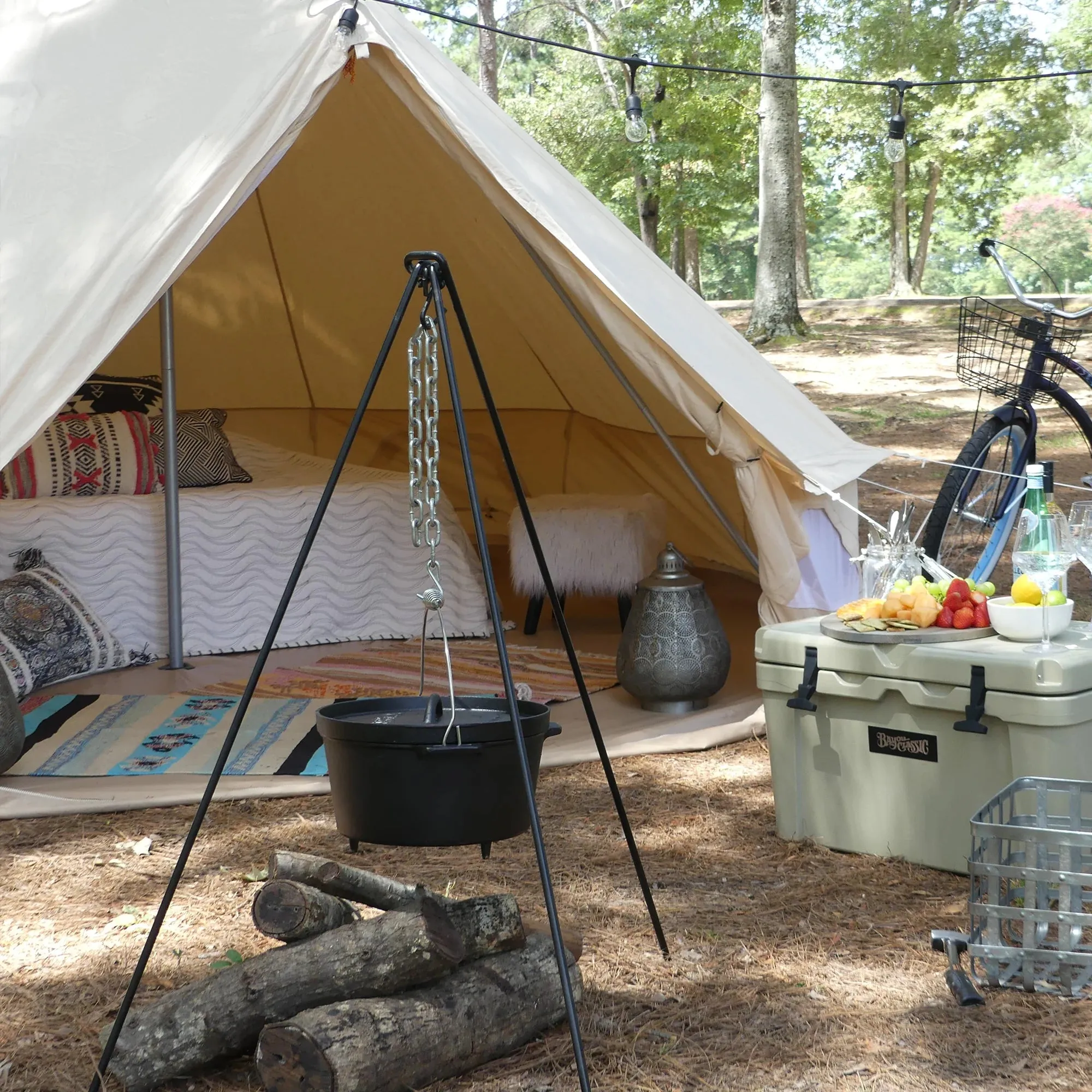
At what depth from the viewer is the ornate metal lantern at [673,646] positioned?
335 cm

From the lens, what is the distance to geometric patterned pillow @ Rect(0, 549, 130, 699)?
11.8 ft

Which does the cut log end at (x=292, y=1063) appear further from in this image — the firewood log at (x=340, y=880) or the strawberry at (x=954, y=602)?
the strawberry at (x=954, y=602)

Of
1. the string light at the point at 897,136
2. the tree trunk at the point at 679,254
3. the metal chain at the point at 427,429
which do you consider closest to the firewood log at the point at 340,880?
the metal chain at the point at 427,429

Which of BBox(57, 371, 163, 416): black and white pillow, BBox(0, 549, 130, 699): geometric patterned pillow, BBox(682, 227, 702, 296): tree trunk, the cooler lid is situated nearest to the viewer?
the cooler lid

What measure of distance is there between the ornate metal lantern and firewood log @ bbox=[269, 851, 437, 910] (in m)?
1.58

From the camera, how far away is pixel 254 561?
166 inches

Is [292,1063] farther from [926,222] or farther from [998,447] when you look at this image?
[926,222]

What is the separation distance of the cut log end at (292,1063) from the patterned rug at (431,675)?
6.13 ft

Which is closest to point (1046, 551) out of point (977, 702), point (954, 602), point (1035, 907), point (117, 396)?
point (954, 602)

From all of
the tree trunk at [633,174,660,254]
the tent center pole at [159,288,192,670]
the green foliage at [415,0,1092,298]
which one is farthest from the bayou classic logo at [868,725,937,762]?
the tree trunk at [633,174,660,254]

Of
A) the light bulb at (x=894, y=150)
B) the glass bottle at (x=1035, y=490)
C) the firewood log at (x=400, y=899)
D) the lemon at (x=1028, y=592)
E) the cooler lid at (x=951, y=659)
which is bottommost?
the firewood log at (x=400, y=899)

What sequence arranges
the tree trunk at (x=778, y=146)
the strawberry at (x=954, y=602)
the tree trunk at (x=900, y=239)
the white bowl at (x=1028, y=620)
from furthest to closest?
the tree trunk at (x=900, y=239) < the tree trunk at (x=778, y=146) < the strawberry at (x=954, y=602) < the white bowl at (x=1028, y=620)

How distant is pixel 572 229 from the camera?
9.40 feet

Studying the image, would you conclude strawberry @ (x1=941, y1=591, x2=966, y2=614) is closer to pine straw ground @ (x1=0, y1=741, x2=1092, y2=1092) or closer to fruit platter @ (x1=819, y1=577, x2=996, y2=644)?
fruit platter @ (x1=819, y1=577, x2=996, y2=644)
